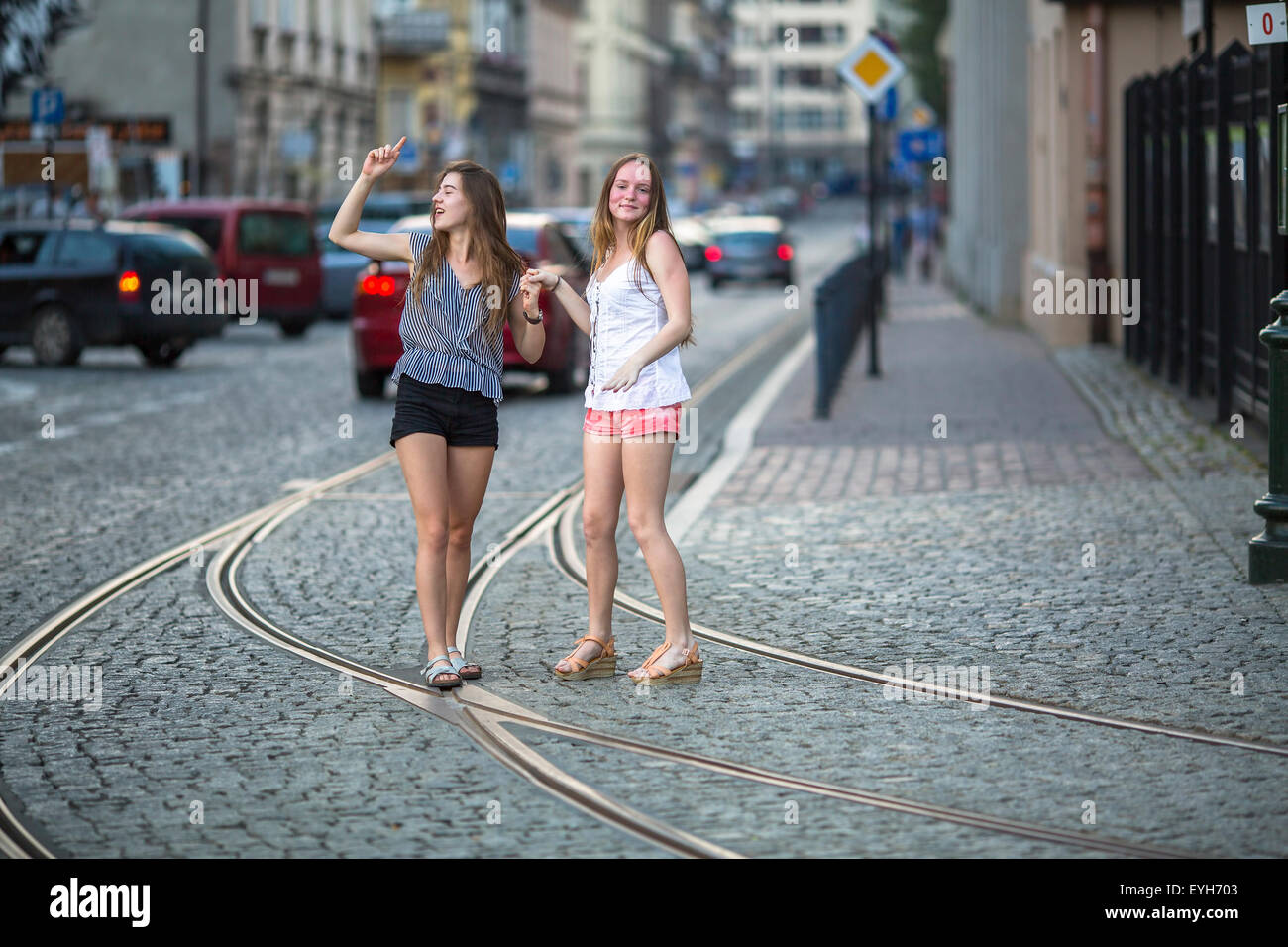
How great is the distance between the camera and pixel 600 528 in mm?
7176

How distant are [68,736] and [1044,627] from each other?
3554mm

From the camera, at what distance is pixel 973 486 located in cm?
1211

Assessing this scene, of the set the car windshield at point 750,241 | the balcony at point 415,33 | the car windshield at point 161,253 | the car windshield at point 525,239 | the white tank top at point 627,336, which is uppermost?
the balcony at point 415,33

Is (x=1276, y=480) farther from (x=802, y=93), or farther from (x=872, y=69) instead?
(x=802, y=93)

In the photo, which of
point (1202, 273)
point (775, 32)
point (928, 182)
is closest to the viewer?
point (1202, 273)

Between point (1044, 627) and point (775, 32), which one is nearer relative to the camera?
point (1044, 627)

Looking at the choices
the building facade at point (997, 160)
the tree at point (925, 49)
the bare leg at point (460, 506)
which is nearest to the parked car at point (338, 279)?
the building facade at point (997, 160)

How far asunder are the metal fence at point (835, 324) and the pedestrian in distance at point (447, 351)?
27.9 ft

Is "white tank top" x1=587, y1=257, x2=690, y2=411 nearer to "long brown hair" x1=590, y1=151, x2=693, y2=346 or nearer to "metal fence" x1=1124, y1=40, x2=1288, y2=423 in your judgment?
"long brown hair" x1=590, y1=151, x2=693, y2=346

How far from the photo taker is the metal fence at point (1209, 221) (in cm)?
1333

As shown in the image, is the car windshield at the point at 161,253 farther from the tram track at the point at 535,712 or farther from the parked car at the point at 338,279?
the tram track at the point at 535,712

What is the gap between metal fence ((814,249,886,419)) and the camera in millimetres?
16156

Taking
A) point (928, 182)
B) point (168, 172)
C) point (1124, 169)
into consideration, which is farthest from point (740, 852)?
point (928, 182)
